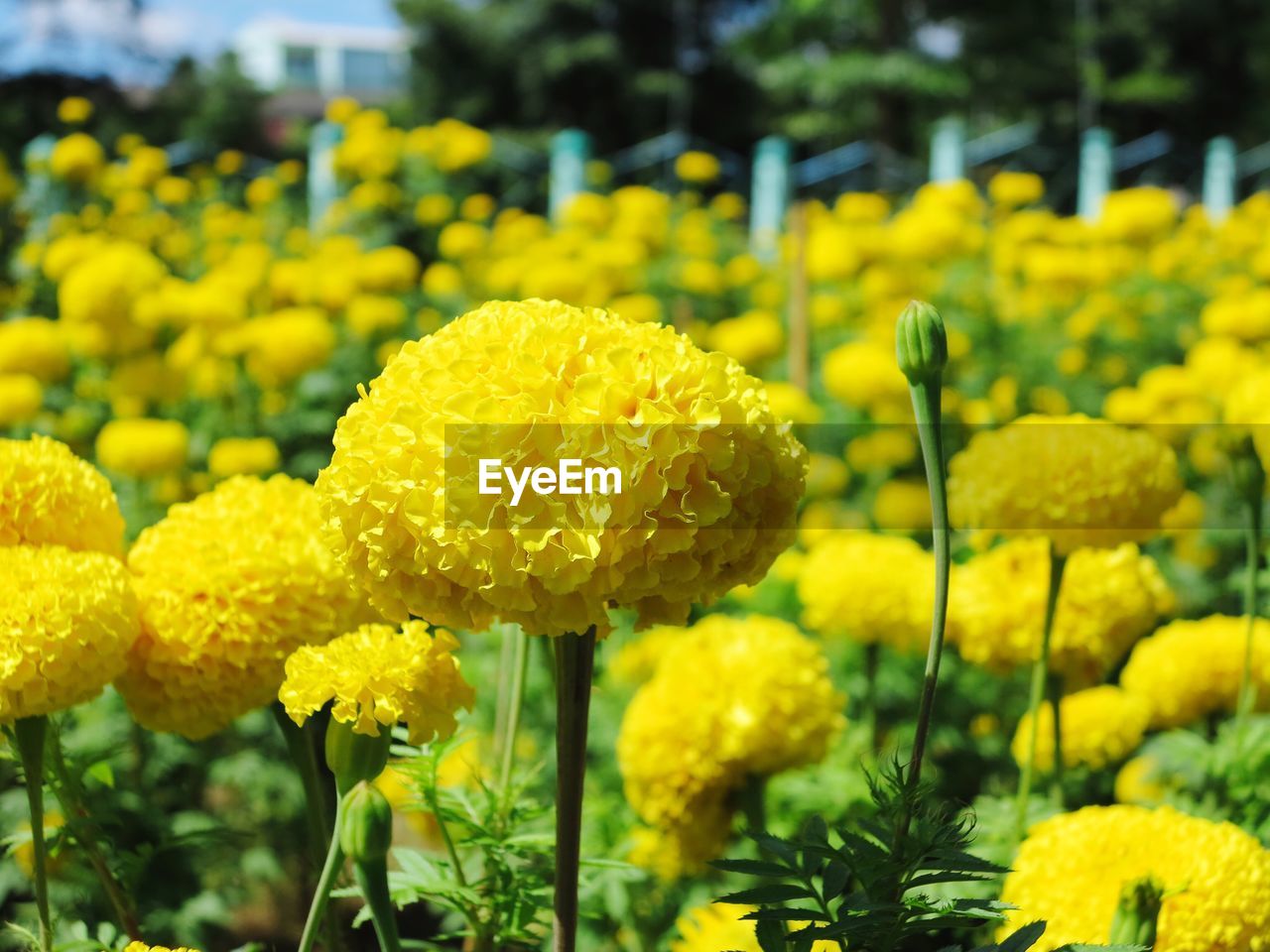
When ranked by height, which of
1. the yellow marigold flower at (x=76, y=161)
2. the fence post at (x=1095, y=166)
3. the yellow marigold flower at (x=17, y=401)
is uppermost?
the fence post at (x=1095, y=166)

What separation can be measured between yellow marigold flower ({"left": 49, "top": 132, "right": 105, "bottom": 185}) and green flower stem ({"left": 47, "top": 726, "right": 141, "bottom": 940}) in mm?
3529

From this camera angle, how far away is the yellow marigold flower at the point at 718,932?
98cm

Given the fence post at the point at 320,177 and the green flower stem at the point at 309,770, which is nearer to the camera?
the green flower stem at the point at 309,770

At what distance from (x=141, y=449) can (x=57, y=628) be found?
1.70 metres

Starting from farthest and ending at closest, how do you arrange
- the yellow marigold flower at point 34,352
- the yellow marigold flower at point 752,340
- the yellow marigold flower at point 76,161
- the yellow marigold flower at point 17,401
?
the yellow marigold flower at point 76,161, the yellow marigold flower at point 752,340, the yellow marigold flower at point 34,352, the yellow marigold flower at point 17,401

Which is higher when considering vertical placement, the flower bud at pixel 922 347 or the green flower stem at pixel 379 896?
the flower bud at pixel 922 347

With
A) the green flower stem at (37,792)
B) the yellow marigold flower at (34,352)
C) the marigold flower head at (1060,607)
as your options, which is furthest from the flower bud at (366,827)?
the yellow marigold flower at (34,352)

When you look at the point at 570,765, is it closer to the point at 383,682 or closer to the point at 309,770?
the point at 383,682

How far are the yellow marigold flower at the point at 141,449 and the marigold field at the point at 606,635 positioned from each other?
0.03 feet

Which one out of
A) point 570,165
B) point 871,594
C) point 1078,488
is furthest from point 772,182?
point 1078,488

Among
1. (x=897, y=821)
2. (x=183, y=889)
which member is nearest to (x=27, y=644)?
(x=897, y=821)

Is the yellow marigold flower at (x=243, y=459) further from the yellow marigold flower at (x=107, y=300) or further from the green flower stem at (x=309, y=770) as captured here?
the green flower stem at (x=309, y=770)

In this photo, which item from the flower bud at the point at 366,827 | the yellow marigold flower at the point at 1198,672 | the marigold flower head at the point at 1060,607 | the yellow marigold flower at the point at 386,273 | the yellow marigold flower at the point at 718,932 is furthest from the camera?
the yellow marigold flower at the point at 386,273

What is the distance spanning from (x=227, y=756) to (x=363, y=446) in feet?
6.11
